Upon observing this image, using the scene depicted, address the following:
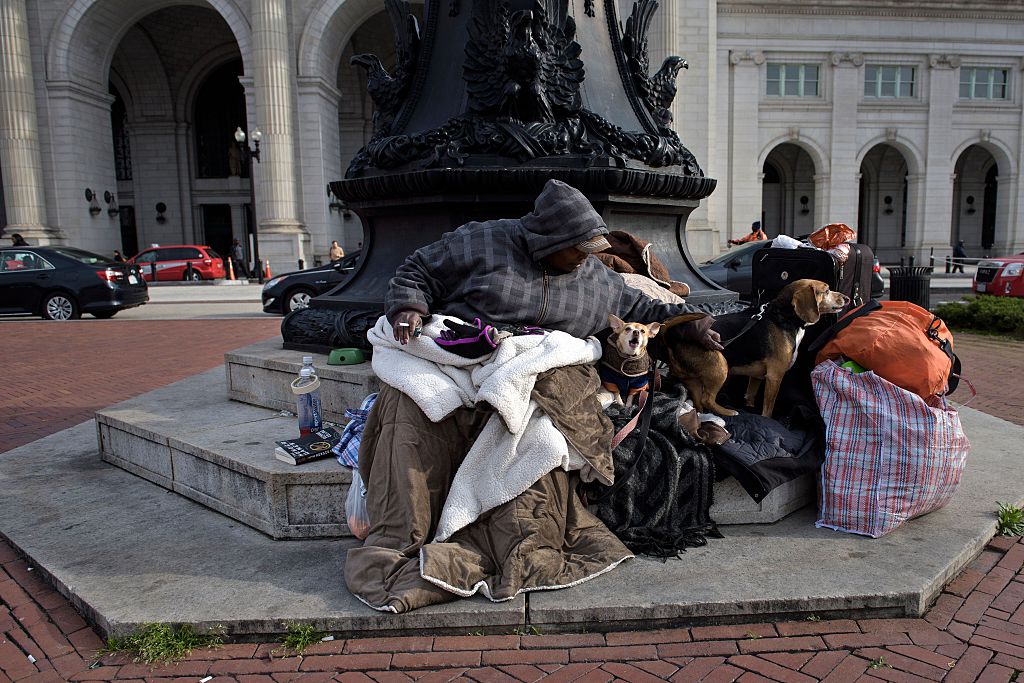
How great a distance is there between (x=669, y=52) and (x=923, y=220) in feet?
55.7

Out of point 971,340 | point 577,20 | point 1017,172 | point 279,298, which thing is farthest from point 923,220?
point 577,20

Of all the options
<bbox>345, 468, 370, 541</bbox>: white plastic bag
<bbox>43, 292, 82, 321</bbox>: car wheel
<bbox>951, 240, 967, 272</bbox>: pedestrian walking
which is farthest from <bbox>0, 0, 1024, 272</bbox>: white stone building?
<bbox>345, 468, 370, 541</bbox>: white plastic bag

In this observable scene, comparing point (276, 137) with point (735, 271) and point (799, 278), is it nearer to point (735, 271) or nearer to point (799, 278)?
point (735, 271)

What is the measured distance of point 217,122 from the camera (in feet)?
124

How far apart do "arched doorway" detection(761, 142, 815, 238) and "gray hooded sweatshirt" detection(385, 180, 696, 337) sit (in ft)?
120

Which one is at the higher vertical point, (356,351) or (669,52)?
(669,52)

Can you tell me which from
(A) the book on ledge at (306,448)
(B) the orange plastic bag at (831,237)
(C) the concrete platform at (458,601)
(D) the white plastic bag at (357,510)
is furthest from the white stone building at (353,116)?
(D) the white plastic bag at (357,510)

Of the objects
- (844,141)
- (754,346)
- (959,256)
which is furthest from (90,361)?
(959,256)

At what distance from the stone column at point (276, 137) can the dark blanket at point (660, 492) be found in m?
24.9

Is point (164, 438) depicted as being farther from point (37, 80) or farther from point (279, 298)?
point (37, 80)

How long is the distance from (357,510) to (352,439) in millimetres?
435

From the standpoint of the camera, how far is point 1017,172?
35094 mm

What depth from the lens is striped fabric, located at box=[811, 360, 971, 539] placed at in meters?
3.40

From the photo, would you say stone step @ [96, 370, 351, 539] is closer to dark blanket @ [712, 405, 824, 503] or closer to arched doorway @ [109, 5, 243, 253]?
dark blanket @ [712, 405, 824, 503]
